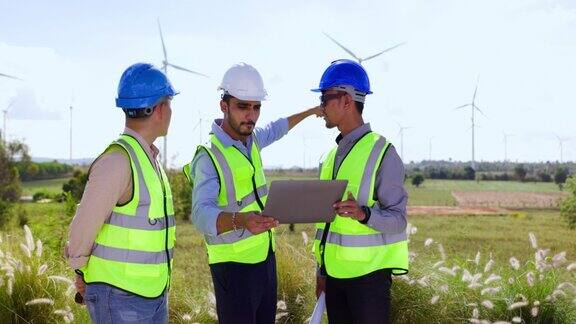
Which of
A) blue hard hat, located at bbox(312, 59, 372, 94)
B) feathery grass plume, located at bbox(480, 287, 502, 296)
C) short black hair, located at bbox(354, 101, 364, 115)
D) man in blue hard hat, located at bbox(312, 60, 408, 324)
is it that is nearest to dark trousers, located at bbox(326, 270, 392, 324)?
man in blue hard hat, located at bbox(312, 60, 408, 324)

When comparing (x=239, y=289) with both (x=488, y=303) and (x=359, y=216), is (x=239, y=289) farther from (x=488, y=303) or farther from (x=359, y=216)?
(x=488, y=303)

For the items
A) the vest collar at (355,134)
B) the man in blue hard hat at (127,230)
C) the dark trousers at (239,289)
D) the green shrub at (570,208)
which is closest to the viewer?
the man in blue hard hat at (127,230)

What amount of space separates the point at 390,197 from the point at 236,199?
110 cm

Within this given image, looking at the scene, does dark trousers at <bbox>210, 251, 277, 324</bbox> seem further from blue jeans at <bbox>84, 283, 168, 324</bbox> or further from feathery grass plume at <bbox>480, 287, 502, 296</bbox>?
feathery grass plume at <bbox>480, 287, 502, 296</bbox>

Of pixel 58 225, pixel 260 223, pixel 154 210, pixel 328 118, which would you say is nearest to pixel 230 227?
pixel 260 223

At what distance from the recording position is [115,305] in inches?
141

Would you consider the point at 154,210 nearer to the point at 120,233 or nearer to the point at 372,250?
the point at 120,233

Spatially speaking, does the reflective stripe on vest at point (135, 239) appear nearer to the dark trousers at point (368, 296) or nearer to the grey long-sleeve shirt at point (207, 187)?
the grey long-sleeve shirt at point (207, 187)

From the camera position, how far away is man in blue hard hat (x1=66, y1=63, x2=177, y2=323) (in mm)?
3500

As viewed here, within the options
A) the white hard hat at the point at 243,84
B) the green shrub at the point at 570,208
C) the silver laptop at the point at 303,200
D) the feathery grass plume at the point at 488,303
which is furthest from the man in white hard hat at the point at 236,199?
the green shrub at the point at 570,208

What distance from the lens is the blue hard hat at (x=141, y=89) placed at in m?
3.85

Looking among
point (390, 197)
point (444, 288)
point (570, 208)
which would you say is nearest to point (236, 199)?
point (390, 197)

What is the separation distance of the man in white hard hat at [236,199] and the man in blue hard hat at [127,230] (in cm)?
54

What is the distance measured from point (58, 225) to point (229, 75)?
8.65 m
